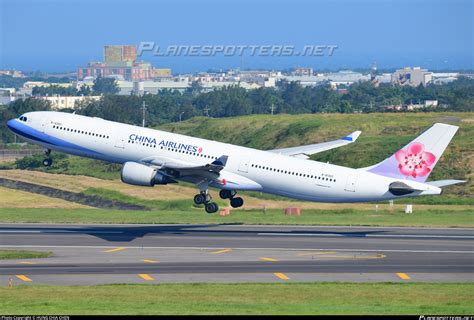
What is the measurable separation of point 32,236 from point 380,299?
3289 centimetres

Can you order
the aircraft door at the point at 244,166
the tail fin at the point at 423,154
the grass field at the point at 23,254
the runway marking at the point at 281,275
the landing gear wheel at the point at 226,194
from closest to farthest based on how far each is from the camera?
the runway marking at the point at 281,275
the grass field at the point at 23,254
the tail fin at the point at 423,154
the aircraft door at the point at 244,166
the landing gear wheel at the point at 226,194

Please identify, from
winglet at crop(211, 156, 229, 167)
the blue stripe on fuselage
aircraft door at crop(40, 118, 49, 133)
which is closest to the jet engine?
winglet at crop(211, 156, 229, 167)

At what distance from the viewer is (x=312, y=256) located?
6419 centimetres

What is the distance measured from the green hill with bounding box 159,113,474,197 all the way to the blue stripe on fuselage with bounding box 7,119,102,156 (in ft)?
174

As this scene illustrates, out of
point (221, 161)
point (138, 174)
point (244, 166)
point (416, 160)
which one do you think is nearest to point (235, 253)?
point (221, 161)

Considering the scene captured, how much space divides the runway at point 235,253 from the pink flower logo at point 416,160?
4.80 meters

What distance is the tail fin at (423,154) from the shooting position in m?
71.8

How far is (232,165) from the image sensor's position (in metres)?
77.9

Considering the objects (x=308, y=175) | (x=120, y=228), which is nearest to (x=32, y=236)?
(x=120, y=228)

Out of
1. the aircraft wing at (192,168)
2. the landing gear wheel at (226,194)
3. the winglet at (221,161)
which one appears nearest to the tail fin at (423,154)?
the winglet at (221,161)

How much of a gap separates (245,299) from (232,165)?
96.6ft

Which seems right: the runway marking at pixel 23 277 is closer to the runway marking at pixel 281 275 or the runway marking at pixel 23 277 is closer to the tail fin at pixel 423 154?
the runway marking at pixel 281 275

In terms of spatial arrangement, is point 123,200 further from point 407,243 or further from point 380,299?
point 380,299

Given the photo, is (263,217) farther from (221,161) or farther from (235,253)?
(235,253)
